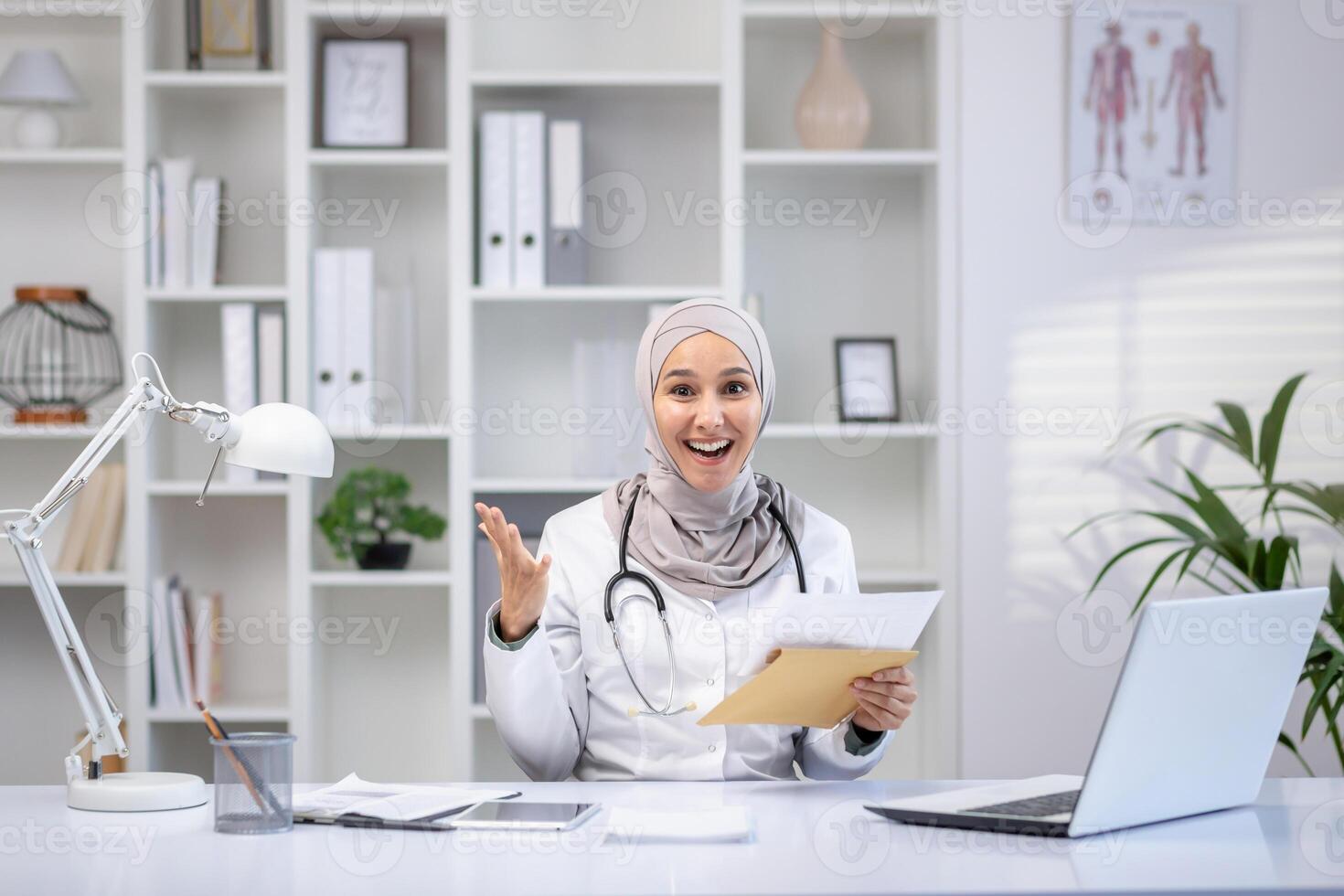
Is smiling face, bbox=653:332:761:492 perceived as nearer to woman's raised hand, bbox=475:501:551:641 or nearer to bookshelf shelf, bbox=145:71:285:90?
woman's raised hand, bbox=475:501:551:641

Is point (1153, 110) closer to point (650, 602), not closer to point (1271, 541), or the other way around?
point (1271, 541)

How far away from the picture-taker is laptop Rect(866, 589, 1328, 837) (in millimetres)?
1202

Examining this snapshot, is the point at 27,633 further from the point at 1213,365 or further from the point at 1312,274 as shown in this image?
the point at 1312,274

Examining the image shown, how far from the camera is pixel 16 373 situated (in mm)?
2984

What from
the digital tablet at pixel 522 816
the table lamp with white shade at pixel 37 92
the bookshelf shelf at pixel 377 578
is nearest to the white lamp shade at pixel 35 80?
the table lamp with white shade at pixel 37 92

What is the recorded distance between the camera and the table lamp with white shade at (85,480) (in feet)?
4.63

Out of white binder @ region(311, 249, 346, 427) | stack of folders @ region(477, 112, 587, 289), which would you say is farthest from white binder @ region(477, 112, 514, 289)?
white binder @ region(311, 249, 346, 427)

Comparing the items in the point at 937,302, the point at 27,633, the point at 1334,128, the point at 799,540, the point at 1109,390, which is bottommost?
the point at 27,633

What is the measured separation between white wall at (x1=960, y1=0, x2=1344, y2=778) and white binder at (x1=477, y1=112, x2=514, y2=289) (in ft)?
3.43

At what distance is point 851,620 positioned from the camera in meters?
1.41

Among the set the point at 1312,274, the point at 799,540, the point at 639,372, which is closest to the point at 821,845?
the point at 799,540

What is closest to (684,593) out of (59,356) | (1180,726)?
(1180,726)

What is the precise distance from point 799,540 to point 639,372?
0.36 m

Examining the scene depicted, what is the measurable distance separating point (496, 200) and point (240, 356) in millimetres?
687
